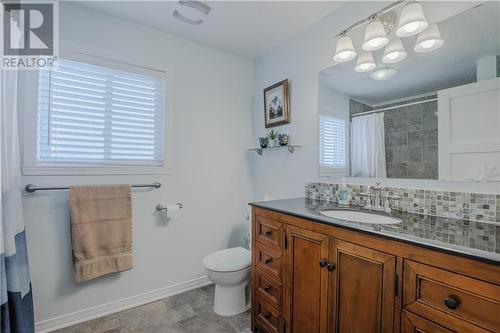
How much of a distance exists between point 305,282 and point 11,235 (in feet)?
5.16

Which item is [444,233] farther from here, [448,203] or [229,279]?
[229,279]

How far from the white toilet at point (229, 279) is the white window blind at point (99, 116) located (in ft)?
3.42

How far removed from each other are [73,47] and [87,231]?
55.2 inches

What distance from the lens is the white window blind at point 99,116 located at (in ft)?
5.73

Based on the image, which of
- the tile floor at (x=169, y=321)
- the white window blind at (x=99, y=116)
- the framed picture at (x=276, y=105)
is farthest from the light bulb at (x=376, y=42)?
the tile floor at (x=169, y=321)

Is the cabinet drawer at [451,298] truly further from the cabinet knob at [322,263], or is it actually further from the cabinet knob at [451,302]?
the cabinet knob at [322,263]

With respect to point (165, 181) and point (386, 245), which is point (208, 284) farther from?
point (386, 245)

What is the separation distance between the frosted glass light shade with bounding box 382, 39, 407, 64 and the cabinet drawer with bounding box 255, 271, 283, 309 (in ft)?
5.23

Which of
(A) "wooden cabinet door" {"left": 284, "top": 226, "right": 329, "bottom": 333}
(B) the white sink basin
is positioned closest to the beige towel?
(A) "wooden cabinet door" {"left": 284, "top": 226, "right": 329, "bottom": 333}

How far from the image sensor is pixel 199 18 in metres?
1.95

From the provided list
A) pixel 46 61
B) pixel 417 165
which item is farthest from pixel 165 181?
pixel 417 165

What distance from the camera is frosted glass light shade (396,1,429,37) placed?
4.20 ft

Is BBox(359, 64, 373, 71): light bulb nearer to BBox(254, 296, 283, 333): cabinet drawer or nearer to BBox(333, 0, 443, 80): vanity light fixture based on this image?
BBox(333, 0, 443, 80): vanity light fixture

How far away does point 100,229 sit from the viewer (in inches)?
71.9
